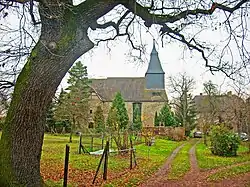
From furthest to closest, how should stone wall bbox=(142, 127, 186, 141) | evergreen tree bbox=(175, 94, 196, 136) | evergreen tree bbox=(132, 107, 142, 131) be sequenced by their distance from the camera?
1. evergreen tree bbox=(132, 107, 142, 131)
2. evergreen tree bbox=(175, 94, 196, 136)
3. stone wall bbox=(142, 127, 186, 141)

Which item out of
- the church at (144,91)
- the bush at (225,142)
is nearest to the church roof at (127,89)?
the church at (144,91)

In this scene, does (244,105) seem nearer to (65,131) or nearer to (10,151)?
(10,151)

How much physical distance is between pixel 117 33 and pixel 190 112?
37503mm

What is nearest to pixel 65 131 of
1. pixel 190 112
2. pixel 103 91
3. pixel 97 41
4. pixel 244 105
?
pixel 103 91

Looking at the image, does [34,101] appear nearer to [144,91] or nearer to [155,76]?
[155,76]

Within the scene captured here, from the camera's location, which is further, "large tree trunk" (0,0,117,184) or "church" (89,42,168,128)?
"church" (89,42,168,128)

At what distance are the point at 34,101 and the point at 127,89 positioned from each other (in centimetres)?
4805

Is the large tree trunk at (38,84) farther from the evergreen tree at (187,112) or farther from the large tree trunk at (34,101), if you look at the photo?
the evergreen tree at (187,112)

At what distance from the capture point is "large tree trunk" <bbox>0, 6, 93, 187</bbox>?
470 cm

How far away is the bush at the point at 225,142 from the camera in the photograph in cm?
1897

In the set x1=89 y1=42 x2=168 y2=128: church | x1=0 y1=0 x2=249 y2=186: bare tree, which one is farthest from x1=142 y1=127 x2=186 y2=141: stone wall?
x1=0 y1=0 x2=249 y2=186: bare tree

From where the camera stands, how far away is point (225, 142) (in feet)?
62.4

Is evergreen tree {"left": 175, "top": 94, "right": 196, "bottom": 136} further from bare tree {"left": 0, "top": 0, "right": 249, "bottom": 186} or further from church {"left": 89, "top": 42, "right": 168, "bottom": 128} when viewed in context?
bare tree {"left": 0, "top": 0, "right": 249, "bottom": 186}

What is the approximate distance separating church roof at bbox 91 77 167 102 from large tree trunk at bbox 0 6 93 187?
4434cm
